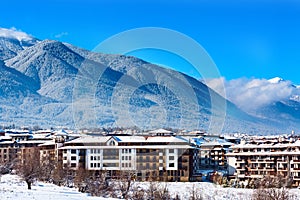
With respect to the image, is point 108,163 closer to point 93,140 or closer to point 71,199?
point 93,140

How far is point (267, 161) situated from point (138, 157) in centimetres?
1230

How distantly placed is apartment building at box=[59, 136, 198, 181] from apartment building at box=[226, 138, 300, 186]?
4.87m

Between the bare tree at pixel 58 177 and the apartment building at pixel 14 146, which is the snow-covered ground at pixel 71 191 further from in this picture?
the apartment building at pixel 14 146

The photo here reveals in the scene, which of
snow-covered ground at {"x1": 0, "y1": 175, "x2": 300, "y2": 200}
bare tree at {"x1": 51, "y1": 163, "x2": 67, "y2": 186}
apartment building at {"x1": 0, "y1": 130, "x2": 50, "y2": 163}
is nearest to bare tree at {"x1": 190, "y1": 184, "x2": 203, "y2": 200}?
snow-covered ground at {"x1": 0, "y1": 175, "x2": 300, "y2": 200}

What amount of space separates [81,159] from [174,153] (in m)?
9.22

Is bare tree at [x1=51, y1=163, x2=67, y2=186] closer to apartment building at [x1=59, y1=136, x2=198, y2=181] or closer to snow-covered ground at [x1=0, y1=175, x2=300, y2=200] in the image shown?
snow-covered ground at [x1=0, y1=175, x2=300, y2=200]

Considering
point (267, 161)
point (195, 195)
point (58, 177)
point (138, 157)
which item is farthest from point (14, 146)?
point (195, 195)

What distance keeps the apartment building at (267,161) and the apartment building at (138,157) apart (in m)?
4.87

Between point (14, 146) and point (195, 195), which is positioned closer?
point (195, 195)

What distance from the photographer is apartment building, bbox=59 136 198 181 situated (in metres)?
57.8

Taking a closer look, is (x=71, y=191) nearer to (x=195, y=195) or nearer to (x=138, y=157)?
(x=195, y=195)

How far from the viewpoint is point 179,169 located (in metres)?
58.2

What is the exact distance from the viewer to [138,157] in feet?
192

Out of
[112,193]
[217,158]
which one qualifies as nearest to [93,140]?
[217,158]
